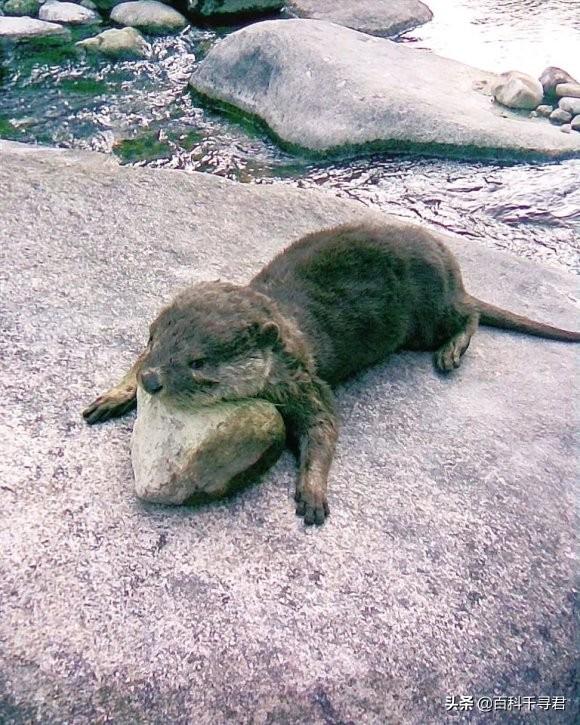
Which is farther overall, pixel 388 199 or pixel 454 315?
pixel 388 199

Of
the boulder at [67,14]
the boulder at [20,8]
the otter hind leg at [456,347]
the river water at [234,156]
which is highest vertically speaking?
the otter hind leg at [456,347]

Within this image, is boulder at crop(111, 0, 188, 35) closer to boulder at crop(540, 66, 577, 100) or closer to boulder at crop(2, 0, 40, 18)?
boulder at crop(2, 0, 40, 18)

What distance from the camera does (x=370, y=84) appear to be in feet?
20.5

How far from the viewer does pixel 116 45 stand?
759cm

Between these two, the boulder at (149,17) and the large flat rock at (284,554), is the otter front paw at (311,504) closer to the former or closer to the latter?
the large flat rock at (284,554)

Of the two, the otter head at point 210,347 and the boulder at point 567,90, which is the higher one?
the otter head at point 210,347

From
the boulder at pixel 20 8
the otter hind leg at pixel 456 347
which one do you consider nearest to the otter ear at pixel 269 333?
the otter hind leg at pixel 456 347

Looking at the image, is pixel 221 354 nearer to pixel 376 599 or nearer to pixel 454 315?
pixel 376 599

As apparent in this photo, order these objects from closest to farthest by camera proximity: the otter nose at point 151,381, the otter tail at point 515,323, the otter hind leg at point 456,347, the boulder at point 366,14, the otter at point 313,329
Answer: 1. the otter nose at point 151,381
2. the otter at point 313,329
3. the otter hind leg at point 456,347
4. the otter tail at point 515,323
5. the boulder at point 366,14


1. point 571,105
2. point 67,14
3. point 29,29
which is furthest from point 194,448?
point 67,14

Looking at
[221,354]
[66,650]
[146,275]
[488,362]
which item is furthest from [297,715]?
[146,275]

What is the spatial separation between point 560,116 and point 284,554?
5.43 metres

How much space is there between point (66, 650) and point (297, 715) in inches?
23.8

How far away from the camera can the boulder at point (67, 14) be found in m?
8.44
